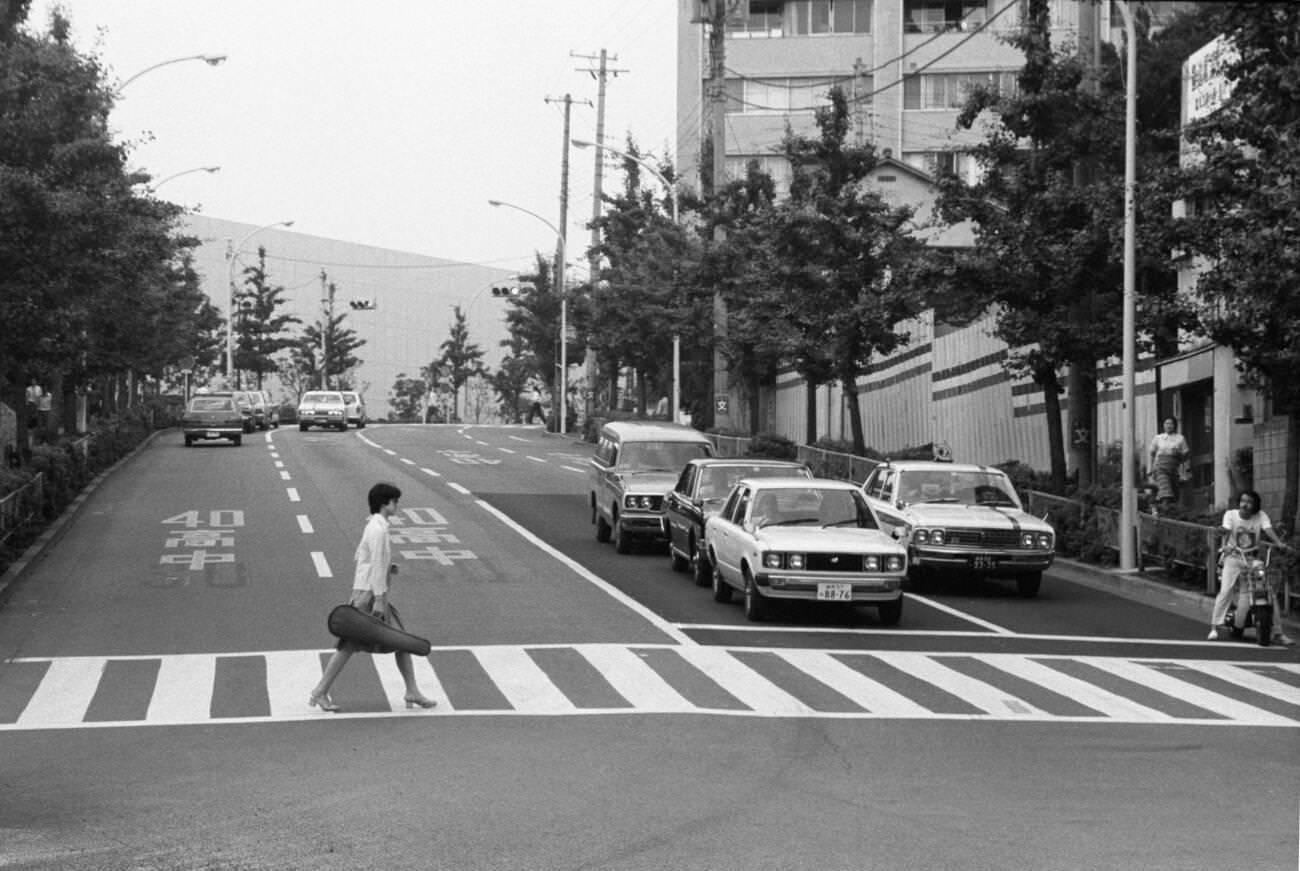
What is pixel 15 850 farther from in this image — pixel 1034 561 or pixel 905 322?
pixel 905 322

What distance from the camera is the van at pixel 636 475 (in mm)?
25688

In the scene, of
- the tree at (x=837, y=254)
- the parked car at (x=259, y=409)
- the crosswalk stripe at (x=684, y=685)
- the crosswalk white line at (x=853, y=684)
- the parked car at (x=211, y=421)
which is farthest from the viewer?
the parked car at (x=259, y=409)

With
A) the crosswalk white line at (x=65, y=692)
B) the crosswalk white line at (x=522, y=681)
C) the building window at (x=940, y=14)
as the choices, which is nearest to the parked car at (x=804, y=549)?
the crosswalk white line at (x=522, y=681)

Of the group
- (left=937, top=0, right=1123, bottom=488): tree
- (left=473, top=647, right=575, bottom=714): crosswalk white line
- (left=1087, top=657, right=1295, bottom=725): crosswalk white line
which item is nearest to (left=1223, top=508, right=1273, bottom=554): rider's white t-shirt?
(left=1087, top=657, right=1295, bottom=725): crosswalk white line

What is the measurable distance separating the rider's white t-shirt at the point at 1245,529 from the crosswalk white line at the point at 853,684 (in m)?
4.74

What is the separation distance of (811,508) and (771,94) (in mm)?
54034

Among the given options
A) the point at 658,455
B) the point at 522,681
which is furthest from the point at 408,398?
the point at 522,681

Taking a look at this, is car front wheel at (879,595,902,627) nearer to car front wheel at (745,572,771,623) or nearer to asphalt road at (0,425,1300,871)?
asphalt road at (0,425,1300,871)

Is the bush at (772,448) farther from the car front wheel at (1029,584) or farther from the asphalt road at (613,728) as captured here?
the car front wheel at (1029,584)

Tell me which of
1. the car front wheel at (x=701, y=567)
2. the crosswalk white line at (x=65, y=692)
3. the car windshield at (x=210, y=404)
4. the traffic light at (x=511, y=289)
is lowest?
the crosswalk white line at (x=65, y=692)

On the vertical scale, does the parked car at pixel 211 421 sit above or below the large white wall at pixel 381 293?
below

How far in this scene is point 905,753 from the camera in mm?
11836

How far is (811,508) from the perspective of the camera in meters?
20.0

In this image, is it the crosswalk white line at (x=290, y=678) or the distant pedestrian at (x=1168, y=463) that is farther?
the distant pedestrian at (x=1168, y=463)
